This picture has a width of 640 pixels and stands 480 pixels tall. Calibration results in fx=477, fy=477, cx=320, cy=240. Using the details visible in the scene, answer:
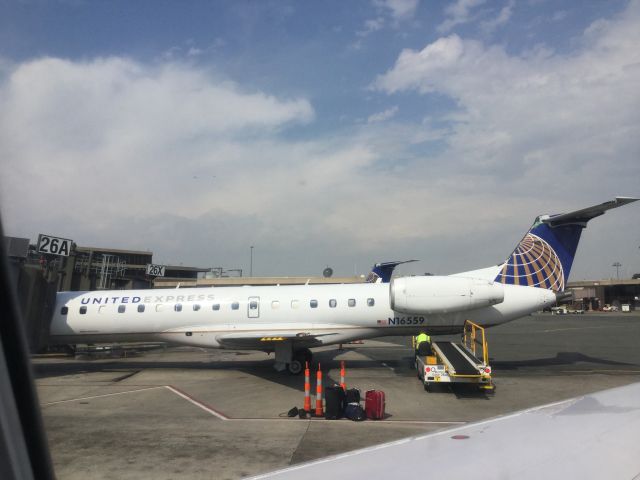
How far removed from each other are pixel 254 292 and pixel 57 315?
23.1 feet

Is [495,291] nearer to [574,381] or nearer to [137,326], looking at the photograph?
[574,381]

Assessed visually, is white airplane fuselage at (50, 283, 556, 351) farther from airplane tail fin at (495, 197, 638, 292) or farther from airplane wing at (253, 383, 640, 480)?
airplane wing at (253, 383, 640, 480)

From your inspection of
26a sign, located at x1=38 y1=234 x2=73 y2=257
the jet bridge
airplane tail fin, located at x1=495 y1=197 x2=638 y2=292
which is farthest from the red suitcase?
26a sign, located at x1=38 y1=234 x2=73 y2=257

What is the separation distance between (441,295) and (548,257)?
422 centimetres

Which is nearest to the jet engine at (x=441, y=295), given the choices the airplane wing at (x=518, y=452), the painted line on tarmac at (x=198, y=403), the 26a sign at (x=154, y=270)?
the painted line on tarmac at (x=198, y=403)

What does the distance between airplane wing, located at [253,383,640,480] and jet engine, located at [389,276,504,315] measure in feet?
35.7

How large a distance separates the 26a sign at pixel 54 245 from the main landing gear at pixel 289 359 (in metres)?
9.74

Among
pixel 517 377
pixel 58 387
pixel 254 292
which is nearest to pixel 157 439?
pixel 58 387

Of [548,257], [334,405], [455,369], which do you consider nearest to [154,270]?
[548,257]

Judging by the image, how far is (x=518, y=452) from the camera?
10.5ft

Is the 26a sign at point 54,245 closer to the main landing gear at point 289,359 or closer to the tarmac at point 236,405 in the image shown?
the tarmac at point 236,405

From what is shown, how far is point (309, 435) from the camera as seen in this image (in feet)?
27.9

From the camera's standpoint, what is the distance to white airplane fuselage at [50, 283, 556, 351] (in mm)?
15695

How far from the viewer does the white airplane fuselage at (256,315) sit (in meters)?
15.7
